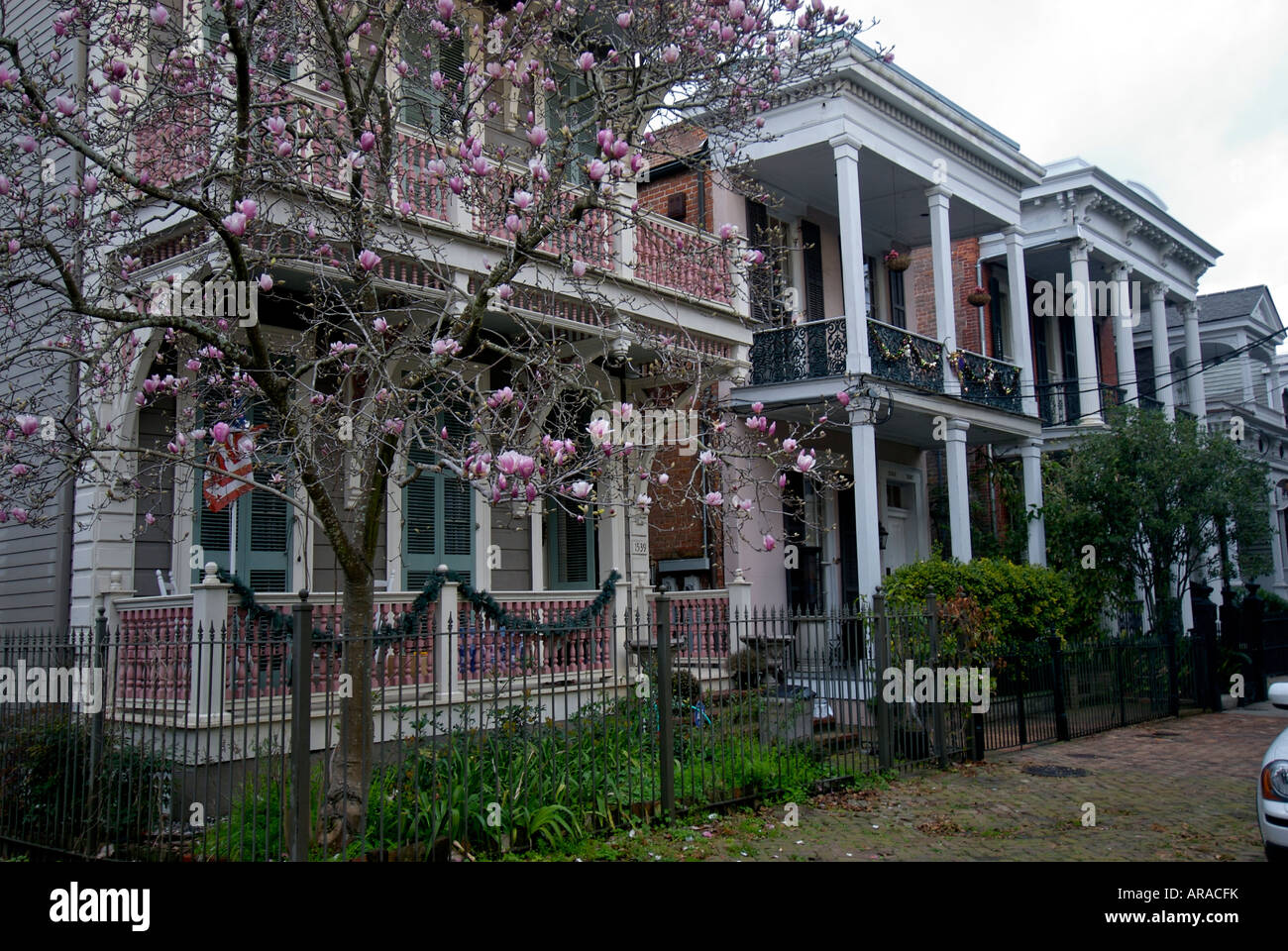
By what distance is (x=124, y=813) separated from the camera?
8008 millimetres

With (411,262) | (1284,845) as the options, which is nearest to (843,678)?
(1284,845)

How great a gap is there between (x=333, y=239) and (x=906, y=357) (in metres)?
10.2

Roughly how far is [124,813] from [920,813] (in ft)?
21.4

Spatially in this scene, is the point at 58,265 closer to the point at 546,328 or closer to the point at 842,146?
the point at 546,328

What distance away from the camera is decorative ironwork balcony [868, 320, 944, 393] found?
16.2m

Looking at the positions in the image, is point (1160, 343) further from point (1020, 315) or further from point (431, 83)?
point (431, 83)

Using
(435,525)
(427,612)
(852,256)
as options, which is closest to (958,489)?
(852,256)

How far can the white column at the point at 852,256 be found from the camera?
1562cm

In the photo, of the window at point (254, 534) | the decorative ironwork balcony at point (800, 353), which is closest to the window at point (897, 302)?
the decorative ironwork balcony at point (800, 353)

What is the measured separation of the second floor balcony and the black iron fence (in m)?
5.55

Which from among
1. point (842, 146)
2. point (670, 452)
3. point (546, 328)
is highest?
point (842, 146)

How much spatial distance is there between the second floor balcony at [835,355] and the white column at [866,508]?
1.08 m

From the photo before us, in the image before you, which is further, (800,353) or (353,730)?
(800,353)

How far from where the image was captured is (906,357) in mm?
16703
